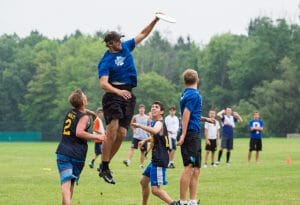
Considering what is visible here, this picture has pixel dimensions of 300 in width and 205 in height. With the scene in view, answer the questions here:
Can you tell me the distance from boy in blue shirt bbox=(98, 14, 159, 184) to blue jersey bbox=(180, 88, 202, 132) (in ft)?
3.52

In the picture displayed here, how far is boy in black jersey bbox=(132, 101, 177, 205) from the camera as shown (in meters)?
14.0

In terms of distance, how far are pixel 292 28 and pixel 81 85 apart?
33878 millimetres

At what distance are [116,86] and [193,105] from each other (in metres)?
1.56

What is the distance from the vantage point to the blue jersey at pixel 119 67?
13.1 m

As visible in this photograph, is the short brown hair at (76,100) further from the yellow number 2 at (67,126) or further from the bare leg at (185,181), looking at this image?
the bare leg at (185,181)

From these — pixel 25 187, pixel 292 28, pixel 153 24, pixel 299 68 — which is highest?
pixel 292 28

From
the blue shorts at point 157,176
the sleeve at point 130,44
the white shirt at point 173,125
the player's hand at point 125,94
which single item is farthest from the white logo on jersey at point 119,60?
the white shirt at point 173,125

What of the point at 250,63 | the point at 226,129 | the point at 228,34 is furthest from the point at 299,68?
the point at 226,129

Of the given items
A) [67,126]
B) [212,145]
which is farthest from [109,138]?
[212,145]

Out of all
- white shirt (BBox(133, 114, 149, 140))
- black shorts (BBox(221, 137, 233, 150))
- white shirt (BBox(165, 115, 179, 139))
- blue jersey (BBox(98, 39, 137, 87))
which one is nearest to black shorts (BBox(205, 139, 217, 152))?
black shorts (BBox(221, 137, 233, 150))

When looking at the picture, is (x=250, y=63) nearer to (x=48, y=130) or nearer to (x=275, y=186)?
(x=48, y=130)

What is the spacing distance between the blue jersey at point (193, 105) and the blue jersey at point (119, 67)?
118cm

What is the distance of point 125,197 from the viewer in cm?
1767

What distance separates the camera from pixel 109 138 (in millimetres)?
13312
